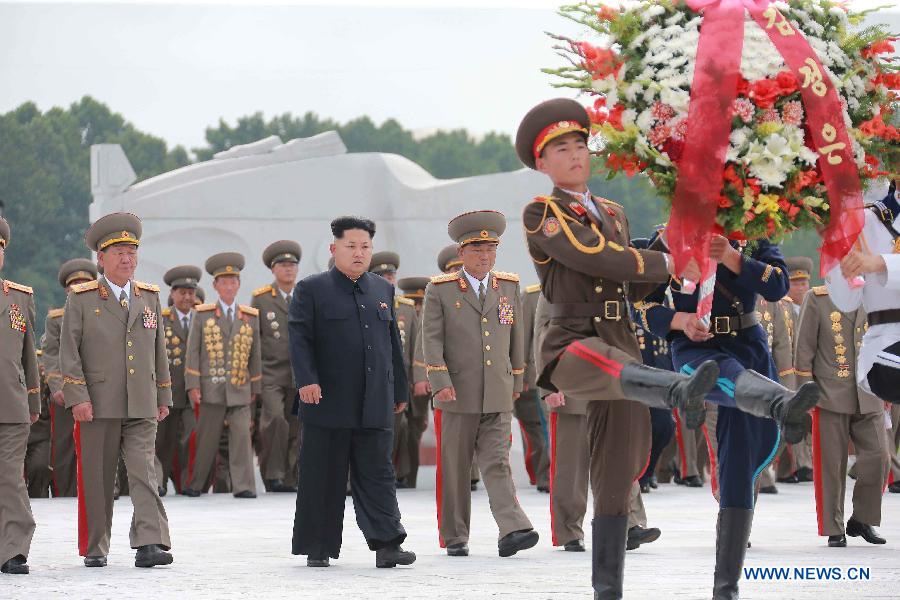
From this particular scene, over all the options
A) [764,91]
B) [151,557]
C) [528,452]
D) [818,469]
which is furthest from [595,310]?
[528,452]

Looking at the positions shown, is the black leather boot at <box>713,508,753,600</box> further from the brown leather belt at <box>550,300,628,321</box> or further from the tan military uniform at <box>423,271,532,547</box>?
the tan military uniform at <box>423,271,532,547</box>

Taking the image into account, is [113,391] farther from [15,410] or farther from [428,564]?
[428,564]

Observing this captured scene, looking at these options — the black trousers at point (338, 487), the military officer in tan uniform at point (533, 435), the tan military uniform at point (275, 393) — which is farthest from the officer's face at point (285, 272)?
the black trousers at point (338, 487)

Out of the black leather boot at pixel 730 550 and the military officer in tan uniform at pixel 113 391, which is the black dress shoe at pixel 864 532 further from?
the military officer in tan uniform at pixel 113 391

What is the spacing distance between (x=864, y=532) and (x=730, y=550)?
3842 mm

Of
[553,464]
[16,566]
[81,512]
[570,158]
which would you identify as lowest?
[16,566]

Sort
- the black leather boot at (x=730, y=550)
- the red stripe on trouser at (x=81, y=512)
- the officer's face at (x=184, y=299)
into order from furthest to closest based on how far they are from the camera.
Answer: the officer's face at (x=184, y=299)
the red stripe on trouser at (x=81, y=512)
the black leather boot at (x=730, y=550)

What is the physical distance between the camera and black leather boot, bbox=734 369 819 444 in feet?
18.9

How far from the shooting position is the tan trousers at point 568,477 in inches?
377

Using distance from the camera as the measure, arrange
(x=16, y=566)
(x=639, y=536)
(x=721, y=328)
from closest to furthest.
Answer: (x=721, y=328), (x=16, y=566), (x=639, y=536)

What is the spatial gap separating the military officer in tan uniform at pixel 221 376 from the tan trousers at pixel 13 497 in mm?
6389

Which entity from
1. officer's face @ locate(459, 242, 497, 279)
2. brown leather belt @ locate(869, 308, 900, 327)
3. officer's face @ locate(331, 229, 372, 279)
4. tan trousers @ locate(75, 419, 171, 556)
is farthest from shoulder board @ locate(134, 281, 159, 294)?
brown leather belt @ locate(869, 308, 900, 327)

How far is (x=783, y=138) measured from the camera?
611cm

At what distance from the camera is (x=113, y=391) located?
9125 mm
